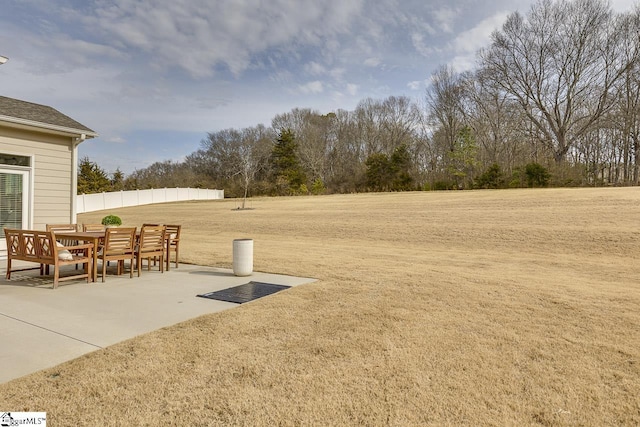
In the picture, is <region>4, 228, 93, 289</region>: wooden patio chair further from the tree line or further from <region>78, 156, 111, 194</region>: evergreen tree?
<region>78, 156, 111, 194</region>: evergreen tree

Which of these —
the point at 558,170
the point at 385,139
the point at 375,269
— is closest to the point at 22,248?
the point at 375,269

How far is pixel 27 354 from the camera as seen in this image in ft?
10.3

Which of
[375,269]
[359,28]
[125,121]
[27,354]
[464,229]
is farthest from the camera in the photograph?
[125,121]

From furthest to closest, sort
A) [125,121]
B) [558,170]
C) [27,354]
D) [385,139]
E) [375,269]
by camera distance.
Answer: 1. [385,139]
2. [558,170]
3. [125,121]
4. [375,269]
5. [27,354]

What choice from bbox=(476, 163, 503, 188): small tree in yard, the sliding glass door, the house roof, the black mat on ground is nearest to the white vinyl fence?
the house roof

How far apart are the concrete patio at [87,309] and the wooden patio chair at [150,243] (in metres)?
0.37

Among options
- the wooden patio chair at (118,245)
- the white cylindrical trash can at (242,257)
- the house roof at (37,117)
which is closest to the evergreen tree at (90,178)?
the house roof at (37,117)

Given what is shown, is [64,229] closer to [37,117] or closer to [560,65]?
[37,117]

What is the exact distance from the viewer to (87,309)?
450 centimetres

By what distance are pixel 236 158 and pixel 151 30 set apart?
34077 mm

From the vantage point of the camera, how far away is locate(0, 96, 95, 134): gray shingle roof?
8188 mm

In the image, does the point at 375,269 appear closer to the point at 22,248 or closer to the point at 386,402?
the point at 386,402

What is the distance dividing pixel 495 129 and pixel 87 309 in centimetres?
3893

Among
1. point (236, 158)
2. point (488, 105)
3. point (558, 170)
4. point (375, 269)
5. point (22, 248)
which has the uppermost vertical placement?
point (488, 105)
